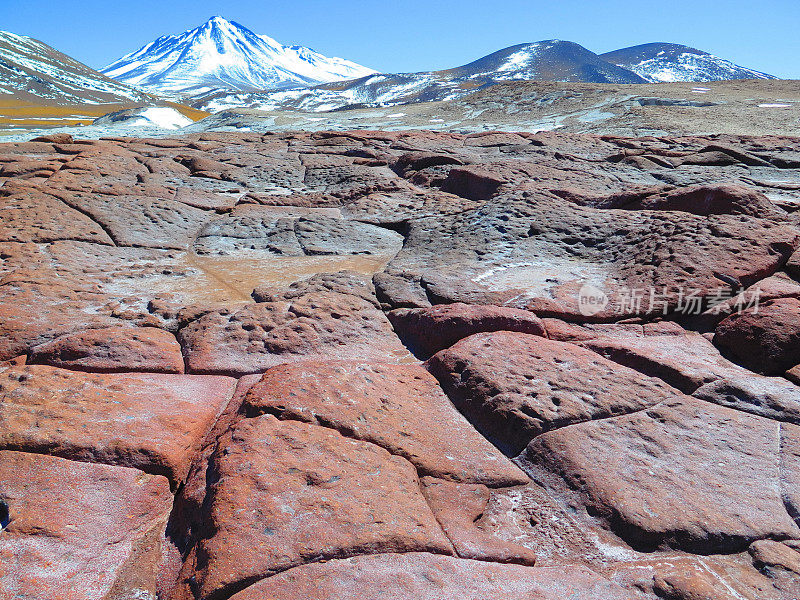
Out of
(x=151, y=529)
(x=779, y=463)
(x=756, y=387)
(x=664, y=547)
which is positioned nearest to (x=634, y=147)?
(x=756, y=387)

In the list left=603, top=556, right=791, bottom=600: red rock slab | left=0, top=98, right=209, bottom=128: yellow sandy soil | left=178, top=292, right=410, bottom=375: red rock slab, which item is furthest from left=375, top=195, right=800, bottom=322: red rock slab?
left=0, top=98, right=209, bottom=128: yellow sandy soil

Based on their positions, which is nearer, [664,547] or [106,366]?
[664,547]

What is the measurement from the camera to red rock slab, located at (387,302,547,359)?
7.39ft

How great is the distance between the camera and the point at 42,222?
3.17 m

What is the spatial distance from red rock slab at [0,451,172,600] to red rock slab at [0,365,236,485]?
4 centimetres

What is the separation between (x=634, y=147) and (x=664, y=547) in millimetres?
5533

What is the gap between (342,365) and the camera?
1870 mm

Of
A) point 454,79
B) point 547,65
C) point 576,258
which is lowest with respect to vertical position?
point 576,258

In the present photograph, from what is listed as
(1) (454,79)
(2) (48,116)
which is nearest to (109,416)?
(2) (48,116)

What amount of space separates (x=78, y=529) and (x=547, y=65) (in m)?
72.5

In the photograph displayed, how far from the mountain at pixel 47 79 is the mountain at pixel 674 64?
5715 cm

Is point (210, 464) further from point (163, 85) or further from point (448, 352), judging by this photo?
point (163, 85)

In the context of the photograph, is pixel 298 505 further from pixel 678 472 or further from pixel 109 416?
pixel 678 472

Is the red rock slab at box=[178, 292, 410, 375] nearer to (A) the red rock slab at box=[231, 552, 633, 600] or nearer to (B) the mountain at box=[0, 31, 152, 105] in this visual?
(A) the red rock slab at box=[231, 552, 633, 600]
